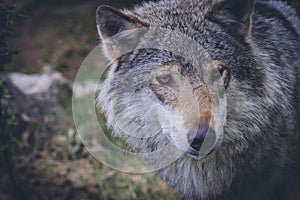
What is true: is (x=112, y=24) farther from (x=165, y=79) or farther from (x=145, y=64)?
(x=165, y=79)

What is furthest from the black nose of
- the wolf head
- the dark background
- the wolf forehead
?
the dark background

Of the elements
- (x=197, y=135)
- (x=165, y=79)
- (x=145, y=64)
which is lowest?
(x=197, y=135)

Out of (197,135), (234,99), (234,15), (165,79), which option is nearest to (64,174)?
(165,79)

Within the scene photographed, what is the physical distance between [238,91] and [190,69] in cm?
51

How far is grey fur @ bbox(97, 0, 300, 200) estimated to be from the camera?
4.49m

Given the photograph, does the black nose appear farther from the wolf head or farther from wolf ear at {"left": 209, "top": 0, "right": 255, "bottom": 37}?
wolf ear at {"left": 209, "top": 0, "right": 255, "bottom": 37}

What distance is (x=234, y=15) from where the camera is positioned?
4562 millimetres

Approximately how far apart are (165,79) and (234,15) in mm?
874

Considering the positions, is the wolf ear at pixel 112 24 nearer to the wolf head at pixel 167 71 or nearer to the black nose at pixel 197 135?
the wolf head at pixel 167 71

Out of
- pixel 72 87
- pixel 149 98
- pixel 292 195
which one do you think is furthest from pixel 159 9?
pixel 72 87

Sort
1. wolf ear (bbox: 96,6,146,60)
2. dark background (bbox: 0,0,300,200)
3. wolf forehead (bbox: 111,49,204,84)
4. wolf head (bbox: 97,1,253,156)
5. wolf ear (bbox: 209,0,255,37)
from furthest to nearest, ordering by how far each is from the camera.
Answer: dark background (bbox: 0,0,300,200) → wolf ear (bbox: 209,0,255,37) → wolf ear (bbox: 96,6,146,60) → wolf forehead (bbox: 111,49,204,84) → wolf head (bbox: 97,1,253,156)

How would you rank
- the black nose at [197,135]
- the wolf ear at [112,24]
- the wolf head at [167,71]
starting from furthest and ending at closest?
1. the wolf ear at [112,24]
2. the wolf head at [167,71]
3. the black nose at [197,135]

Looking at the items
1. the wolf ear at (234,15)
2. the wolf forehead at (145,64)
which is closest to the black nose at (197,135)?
the wolf forehead at (145,64)

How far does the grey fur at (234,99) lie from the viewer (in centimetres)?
449
